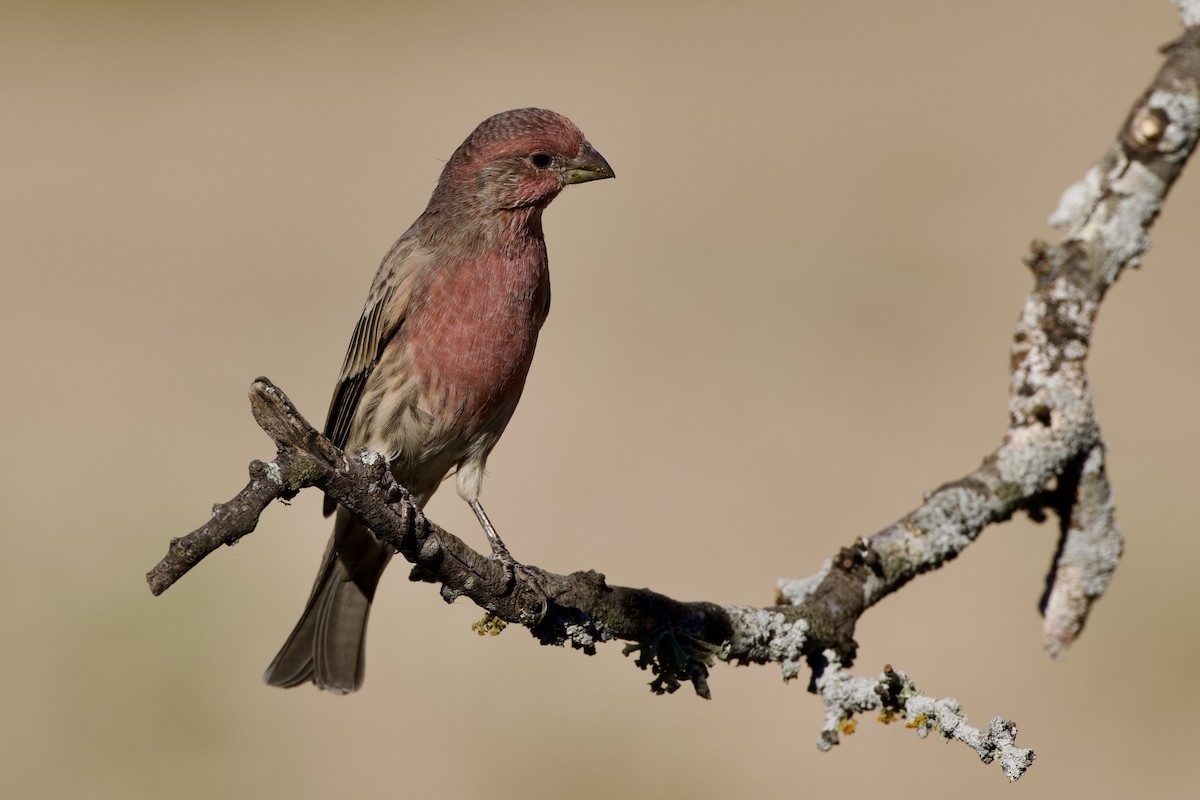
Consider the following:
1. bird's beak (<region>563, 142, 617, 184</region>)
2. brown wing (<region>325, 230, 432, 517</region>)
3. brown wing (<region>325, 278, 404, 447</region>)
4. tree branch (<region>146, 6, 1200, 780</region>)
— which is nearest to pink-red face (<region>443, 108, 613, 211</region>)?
bird's beak (<region>563, 142, 617, 184</region>)

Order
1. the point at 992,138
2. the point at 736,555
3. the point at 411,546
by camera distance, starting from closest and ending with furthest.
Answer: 1. the point at 411,546
2. the point at 736,555
3. the point at 992,138

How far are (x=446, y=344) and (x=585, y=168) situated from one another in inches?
35.2

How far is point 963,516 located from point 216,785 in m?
4.78

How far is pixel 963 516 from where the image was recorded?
4.46 m

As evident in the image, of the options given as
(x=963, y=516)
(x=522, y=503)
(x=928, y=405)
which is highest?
(x=928, y=405)

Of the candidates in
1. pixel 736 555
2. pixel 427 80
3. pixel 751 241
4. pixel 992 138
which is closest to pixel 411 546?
pixel 736 555

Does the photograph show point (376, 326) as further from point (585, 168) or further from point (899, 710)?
point (899, 710)

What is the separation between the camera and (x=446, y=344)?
488 centimetres

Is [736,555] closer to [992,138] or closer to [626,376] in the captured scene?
[626,376]

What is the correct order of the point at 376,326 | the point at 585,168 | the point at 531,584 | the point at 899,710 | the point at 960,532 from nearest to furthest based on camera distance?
the point at 531,584, the point at 899,710, the point at 960,532, the point at 376,326, the point at 585,168

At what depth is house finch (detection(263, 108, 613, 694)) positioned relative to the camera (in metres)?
4.90

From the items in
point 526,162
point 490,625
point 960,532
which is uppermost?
point 526,162

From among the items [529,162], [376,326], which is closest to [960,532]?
[529,162]

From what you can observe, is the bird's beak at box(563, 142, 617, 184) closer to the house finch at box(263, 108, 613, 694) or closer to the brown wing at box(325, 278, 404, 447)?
the house finch at box(263, 108, 613, 694)
